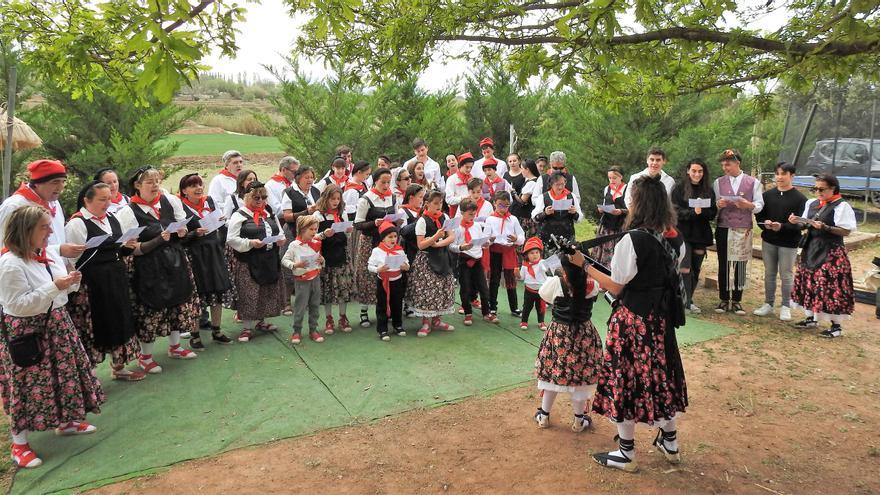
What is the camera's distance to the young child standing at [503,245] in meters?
7.26

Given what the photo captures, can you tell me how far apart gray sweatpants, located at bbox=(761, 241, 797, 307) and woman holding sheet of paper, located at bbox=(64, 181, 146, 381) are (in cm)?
749

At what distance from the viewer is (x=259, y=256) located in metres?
6.38

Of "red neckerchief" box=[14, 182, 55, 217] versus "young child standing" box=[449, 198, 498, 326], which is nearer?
"red neckerchief" box=[14, 182, 55, 217]

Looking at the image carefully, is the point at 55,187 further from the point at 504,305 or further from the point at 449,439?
the point at 504,305

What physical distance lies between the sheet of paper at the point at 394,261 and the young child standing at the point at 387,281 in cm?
2

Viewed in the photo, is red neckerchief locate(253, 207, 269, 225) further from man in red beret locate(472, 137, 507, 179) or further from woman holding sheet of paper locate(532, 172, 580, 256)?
man in red beret locate(472, 137, 507, 179)

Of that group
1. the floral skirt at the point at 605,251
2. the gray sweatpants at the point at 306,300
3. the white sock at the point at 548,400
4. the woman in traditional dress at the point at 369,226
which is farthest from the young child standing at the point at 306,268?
the floral skirt at the point at 605,251

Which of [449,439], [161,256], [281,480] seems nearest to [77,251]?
[161,256]

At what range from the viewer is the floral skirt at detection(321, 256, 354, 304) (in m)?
6.92

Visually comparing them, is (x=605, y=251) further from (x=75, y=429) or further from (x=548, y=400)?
(x=75, y=429)

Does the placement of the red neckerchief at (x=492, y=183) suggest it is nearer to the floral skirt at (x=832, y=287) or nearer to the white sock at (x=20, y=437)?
the floral skirt at (x=832, y=287)

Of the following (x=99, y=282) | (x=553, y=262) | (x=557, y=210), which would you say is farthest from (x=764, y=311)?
(x=99, y=282)

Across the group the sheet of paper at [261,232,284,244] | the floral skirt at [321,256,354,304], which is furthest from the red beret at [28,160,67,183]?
the floral skirt at [321,256,354,304]

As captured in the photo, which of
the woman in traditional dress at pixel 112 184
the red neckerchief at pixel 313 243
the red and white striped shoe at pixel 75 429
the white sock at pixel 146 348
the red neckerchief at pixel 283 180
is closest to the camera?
the red and white striped shoe at pixel 75 429
